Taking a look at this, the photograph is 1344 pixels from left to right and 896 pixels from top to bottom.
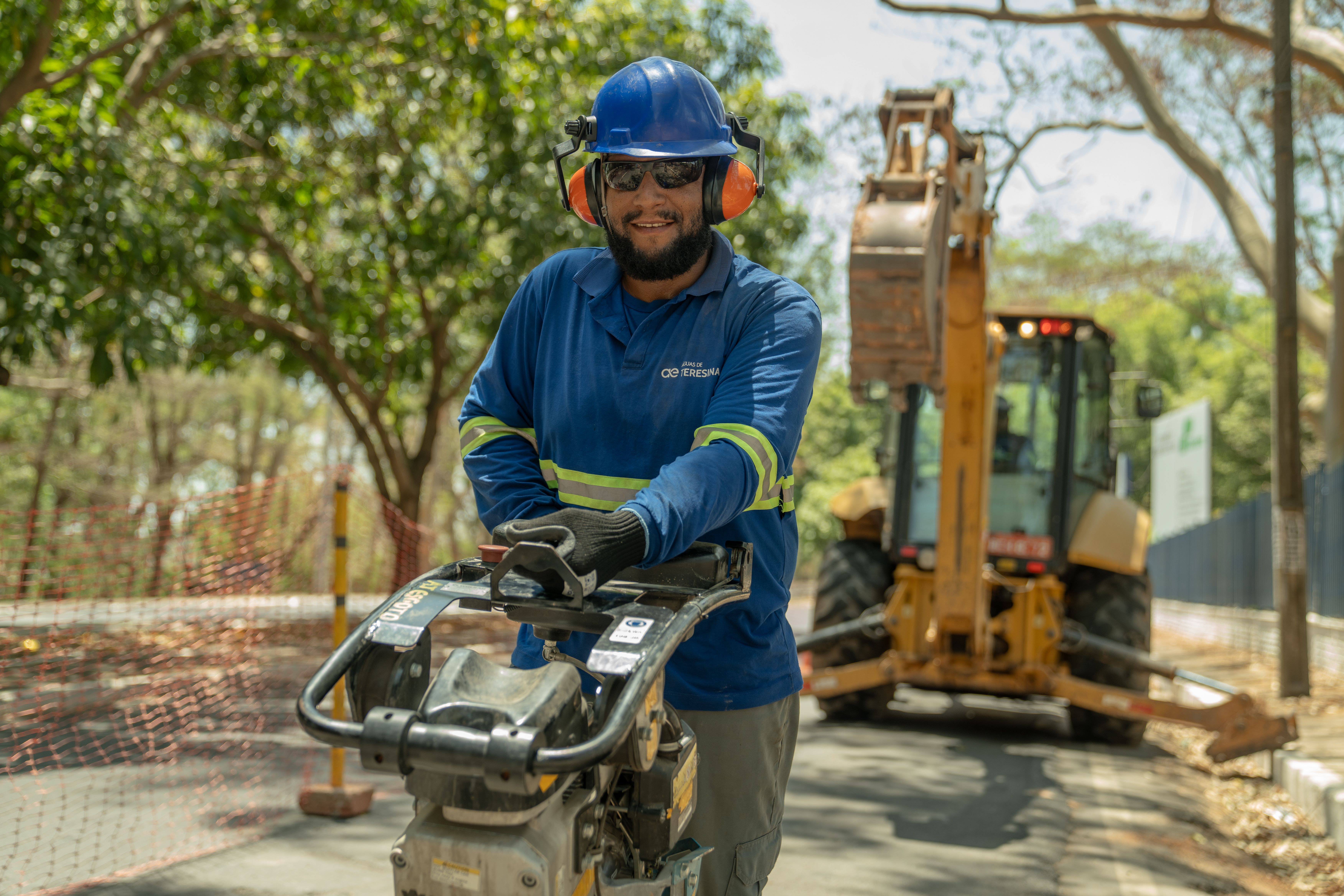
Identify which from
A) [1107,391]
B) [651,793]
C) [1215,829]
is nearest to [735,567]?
[651,793]

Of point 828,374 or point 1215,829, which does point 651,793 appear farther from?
point 828,374

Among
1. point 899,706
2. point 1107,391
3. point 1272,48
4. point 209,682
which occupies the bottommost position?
point 899,706

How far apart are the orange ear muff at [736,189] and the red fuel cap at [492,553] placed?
957 millimetres

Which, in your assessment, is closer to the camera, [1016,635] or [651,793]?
[651,793]

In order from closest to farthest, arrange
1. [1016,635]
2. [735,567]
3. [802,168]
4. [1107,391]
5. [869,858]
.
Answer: [735,567], [869,858], [1016,635], [1107,391], [802,168]

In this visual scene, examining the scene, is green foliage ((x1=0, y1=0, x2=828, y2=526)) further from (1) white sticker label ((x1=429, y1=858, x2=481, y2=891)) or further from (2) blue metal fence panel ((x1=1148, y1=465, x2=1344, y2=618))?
(1) white sticker label ((x1=429, y1=858, x2=481, y2=891))

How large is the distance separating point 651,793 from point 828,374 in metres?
42.7

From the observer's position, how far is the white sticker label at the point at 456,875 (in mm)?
1672

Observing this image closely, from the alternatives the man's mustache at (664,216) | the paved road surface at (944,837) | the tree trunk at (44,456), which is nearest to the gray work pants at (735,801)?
the man's mustache at (664,216)

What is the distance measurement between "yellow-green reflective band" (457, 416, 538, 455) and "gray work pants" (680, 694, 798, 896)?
68cm

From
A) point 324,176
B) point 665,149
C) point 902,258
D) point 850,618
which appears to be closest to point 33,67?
point 902,258

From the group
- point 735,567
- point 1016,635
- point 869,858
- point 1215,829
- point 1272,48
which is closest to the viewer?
point 735,567

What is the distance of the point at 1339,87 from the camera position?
39.3 feet

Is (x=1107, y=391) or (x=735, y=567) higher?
(x=1107, y=391)
